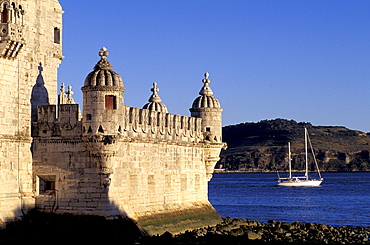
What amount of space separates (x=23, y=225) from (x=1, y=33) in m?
7.91

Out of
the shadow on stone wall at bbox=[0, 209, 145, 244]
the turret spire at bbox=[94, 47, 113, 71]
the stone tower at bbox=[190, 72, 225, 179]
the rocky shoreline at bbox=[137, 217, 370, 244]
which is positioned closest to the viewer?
the shadow on stone wall at bbox=[0, 209, 145, 244]

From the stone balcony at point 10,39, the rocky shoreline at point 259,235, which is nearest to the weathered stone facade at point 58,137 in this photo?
the stone balcony at point 10,39

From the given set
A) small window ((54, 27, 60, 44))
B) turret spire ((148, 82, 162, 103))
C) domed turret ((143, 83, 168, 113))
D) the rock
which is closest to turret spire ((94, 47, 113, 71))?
small window ((54, 27, 60, 44))

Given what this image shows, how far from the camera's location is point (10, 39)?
106 ft

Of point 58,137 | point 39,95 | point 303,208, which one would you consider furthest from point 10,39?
point 303,208

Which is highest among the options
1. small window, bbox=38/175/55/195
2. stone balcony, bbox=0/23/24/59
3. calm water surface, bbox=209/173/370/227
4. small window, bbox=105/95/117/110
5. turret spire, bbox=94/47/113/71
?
stone balcony, bbox=0/23/24/59

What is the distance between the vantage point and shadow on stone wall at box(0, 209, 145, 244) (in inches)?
1284

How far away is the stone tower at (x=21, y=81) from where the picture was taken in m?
32.7

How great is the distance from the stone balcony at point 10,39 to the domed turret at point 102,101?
10.9 ft

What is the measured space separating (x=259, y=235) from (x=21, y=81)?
1303cm

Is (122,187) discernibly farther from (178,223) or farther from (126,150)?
(178,223)

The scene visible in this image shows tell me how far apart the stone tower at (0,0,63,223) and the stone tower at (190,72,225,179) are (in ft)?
33.7

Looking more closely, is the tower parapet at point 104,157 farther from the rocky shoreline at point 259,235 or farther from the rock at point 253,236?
the rock at point 253,236

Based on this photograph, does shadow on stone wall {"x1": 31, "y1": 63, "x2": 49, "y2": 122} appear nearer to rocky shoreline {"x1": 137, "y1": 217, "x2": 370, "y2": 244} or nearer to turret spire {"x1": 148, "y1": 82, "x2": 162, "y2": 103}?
rocky shoreline {"x1": 137, "y1": 217, "x2": 370, "y2": 244}
